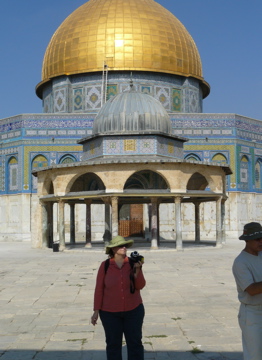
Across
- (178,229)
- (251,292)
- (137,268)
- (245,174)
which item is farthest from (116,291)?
(245,174)

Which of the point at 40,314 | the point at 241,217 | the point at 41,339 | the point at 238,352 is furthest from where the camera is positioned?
the point at 241,217

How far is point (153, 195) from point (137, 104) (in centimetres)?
439

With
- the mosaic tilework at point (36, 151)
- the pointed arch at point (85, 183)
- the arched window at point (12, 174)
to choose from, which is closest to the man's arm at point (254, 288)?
the pointed arch at point (85, 183)

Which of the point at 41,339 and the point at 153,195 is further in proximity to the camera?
the point at 153,195

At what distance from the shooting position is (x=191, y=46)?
122ft

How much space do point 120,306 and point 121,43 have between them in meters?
31.3

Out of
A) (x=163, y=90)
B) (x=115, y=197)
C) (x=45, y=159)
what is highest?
(x=163, y=90)

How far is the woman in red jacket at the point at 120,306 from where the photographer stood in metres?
4.86

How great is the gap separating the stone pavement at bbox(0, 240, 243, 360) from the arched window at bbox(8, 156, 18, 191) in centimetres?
1756

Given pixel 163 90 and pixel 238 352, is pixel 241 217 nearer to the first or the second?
pixel 163 90

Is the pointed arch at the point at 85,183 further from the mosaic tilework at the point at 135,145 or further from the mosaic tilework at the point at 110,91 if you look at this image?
the mosaic tilework at the point at 110,91

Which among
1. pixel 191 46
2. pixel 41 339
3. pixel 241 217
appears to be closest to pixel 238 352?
pixel 41 339

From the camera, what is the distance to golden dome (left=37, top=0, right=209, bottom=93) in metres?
34.5

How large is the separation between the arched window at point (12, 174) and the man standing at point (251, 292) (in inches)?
1116
